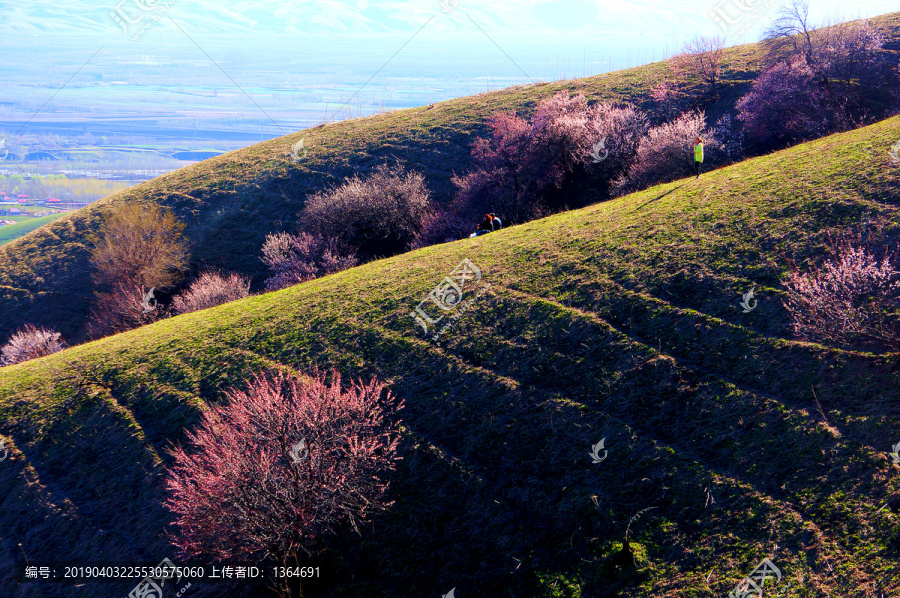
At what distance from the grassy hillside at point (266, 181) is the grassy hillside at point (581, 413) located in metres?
24.3

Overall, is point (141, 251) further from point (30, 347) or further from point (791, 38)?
point (791, 38)

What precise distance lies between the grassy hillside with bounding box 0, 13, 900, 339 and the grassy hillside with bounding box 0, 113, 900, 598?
2427 centimetres

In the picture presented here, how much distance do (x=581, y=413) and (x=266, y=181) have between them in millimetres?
53979

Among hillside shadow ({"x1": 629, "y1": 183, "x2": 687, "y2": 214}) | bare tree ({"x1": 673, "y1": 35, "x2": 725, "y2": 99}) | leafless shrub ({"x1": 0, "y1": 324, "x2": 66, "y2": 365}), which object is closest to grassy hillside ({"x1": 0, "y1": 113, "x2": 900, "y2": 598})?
hillside shadow ({"x1": 629, "y1": 183, "x2": 687, "y2": 214})

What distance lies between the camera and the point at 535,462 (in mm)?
15227

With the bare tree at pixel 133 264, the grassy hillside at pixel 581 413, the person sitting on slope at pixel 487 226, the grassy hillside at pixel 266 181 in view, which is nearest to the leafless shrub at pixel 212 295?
the bare tree at pixel 133 264

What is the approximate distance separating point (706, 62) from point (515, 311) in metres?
50.8

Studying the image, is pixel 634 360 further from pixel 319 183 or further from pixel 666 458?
pixel 319 183

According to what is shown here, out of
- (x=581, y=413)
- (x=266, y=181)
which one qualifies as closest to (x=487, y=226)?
(x=581, y=413)

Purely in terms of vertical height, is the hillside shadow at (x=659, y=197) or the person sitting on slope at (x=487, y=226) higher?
the hillside shadow at (x=659, y=197)

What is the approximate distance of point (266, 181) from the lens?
59312 mm

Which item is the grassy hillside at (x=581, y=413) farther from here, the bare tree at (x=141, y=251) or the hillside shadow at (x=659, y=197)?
the bare tree at (x=141, y=251)

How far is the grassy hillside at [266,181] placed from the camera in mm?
48344

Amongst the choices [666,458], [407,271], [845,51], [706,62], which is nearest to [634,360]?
[666,458]
